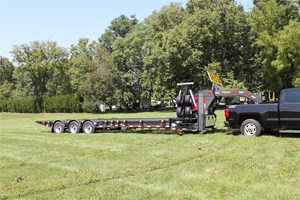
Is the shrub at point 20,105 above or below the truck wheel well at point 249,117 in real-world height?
above

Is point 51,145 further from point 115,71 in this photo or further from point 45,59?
point 45,59

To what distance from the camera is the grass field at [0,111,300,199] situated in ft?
20.5

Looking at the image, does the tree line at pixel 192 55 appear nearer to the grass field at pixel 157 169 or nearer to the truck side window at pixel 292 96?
the truck side window at pixel 292 96

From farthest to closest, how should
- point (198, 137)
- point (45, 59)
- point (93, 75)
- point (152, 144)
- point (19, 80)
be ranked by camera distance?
point (19, 80), point (45, 59), point (93, 75), point (198, 137), point (152, 144)

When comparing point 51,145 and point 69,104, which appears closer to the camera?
point 51,145

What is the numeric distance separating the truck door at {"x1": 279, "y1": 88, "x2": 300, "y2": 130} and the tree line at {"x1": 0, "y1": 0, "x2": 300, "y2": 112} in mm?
18549

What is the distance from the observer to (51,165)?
8.84m

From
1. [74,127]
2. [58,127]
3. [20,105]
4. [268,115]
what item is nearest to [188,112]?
[268,115]

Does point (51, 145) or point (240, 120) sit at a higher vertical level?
point (240, 120)

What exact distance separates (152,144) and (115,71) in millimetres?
38238

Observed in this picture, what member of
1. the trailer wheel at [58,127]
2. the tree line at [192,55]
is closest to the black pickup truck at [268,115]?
the trailer wheel at [58,127]

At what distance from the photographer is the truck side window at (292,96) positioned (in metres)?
11.8

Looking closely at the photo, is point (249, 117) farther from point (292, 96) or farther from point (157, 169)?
point (157, 169)

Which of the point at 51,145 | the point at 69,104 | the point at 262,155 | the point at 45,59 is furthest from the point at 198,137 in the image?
the point at 45,59
